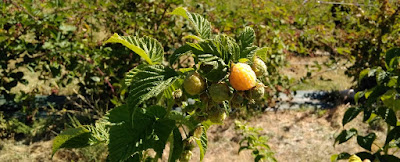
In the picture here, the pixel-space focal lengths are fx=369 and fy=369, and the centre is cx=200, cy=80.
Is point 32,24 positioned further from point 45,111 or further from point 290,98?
point 290,98

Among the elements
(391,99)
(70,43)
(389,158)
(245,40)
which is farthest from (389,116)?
(70,43)

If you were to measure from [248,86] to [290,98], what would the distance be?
10.1 ft

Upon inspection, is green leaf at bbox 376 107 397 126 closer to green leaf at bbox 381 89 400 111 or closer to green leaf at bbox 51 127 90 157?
green leaf at bbox 381 89 400 111

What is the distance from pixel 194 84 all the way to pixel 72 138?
1.38 feet

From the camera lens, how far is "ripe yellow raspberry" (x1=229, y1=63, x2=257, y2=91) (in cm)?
66

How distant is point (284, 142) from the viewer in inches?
118

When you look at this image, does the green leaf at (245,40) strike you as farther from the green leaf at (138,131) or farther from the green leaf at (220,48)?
the green leaf at (138,131)

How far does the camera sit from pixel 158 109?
879 mm

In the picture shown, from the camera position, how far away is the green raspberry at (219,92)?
668 millimetres

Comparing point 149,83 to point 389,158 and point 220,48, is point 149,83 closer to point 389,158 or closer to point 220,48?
point 220,48

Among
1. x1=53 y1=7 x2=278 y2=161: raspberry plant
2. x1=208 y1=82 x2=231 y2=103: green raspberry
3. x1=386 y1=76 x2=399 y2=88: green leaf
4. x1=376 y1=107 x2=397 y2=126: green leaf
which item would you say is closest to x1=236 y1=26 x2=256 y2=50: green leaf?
x1=53 y1=7 x2=278 y2=161: raspberry plant

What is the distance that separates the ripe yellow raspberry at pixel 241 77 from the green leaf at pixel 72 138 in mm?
431

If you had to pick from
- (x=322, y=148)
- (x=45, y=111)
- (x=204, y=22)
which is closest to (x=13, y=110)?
(x=45, y=111)

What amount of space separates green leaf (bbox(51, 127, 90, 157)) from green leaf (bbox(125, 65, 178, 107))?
0.27 meters
